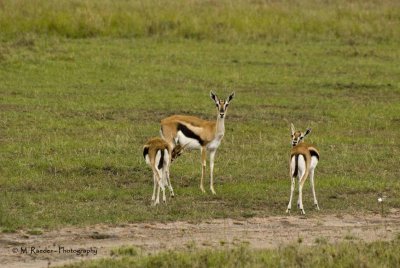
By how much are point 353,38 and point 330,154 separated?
36.5ft

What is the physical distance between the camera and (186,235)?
383 inches

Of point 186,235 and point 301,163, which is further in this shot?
point 301,163

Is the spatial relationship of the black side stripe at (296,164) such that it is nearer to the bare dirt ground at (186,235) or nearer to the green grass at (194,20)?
the bare dirt ground at (186,235)

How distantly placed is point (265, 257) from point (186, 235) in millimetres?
1263

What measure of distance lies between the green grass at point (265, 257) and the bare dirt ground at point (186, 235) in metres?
0.37

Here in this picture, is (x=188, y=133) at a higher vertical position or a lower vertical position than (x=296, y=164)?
higher

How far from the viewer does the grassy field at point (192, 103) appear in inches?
447

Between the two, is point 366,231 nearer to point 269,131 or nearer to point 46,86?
point 269,131

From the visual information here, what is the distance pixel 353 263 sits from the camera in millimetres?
8641

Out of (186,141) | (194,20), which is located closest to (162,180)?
(186,141)

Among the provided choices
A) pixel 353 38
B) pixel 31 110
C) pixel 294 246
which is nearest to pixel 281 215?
pixel 294 246

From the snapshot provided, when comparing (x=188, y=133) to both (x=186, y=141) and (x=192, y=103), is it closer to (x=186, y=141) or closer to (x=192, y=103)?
(x=186, y=141)

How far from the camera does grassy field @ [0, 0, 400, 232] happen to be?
447 inches

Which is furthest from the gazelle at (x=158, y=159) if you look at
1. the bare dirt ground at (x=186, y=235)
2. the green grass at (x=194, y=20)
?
the green grass at (x=194, y=20)
